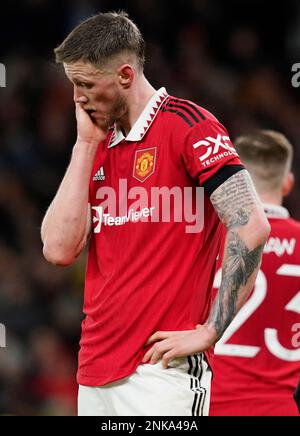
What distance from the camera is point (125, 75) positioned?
11.2ft

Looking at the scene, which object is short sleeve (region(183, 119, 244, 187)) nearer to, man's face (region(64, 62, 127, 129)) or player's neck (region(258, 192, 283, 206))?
man's face (region(64, 62, 127, 129))

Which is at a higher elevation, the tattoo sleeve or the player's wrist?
the tattoo sleeve

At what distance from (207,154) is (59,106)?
6710 mm

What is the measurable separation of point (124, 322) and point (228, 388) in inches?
50.7

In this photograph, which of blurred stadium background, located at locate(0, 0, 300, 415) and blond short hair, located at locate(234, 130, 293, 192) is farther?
blurred stadium background, located at locate(0, 0, 300, 415)

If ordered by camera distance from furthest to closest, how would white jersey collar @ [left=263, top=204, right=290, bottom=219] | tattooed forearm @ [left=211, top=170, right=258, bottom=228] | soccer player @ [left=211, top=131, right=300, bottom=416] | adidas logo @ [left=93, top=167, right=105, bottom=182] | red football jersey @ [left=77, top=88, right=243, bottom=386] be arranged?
1. white jersey collar @ [left=263, top=204, right=290, bottom=219]
2. soccer player @ [left=211, top=131, right=300, bottom=416]
3. adidas logo @ [left=93, top=167, right=105, bottom=182]
4. red football jersey @ [left=77, top=88, right=243, bottom=386]
5. tattooed forearm @ [left=211, top=170, right=258, bottom=228]

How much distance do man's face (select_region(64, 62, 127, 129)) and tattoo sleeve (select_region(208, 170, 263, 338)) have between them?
550 mm

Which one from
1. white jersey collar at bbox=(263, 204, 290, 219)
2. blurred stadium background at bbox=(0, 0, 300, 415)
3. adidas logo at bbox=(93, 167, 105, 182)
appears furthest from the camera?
blurred stadium background at bbox=(0, 0, 300, 415)

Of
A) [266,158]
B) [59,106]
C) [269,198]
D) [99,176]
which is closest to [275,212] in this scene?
[269,198]

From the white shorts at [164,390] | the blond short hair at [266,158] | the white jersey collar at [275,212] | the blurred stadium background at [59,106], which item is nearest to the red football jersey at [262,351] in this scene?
the white jersey collar at [275,212]

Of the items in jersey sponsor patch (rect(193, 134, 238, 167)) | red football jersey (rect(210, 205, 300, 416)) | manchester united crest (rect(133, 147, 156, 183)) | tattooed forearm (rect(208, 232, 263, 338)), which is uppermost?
jersey sponsor patch (rect(193, 134, 238, 167))

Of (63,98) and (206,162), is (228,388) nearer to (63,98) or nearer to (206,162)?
(206,162)

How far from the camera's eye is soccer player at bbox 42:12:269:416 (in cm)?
319

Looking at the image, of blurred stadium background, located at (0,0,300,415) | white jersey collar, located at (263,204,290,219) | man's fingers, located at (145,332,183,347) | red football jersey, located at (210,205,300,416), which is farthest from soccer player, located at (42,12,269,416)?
blurred stadium background, located at (0,0,300,415)
